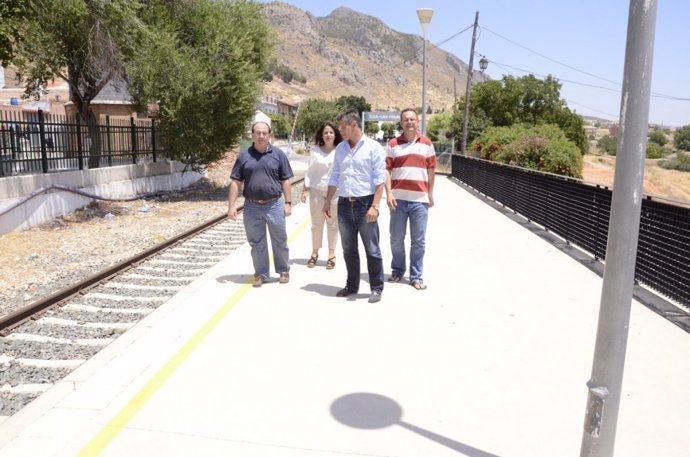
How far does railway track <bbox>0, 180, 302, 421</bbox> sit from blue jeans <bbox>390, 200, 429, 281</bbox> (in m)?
2.67

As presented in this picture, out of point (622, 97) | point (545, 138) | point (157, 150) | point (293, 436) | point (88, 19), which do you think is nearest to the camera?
point (622, 97)

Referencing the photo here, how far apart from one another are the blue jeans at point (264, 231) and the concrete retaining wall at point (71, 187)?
667 cm

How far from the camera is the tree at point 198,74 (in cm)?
1652

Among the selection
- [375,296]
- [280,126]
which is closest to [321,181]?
[375,296]

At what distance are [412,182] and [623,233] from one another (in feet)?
13.0

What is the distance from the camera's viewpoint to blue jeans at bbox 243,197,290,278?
6.63 meters

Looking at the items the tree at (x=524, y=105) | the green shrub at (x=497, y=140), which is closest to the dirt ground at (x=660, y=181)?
the tree at (x=524, y=105)

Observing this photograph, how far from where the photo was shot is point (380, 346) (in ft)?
16.0

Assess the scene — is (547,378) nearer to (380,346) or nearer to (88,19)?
(380,346)

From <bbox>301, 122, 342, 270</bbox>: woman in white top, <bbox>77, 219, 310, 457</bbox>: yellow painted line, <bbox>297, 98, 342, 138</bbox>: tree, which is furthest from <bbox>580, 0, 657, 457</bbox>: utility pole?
<bbox>297, 98, 342, 138</bbox>: tree

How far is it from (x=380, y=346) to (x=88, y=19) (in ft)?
43.5

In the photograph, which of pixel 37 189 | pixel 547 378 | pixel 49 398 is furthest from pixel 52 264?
pixel 547 378

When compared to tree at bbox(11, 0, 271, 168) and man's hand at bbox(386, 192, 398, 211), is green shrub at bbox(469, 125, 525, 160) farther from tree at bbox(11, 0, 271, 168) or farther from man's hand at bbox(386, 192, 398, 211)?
man's hand at bbox(386, 192, 398, 211)

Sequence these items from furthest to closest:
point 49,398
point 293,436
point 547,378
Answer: point 547,378
point 49,398
point 293,436
